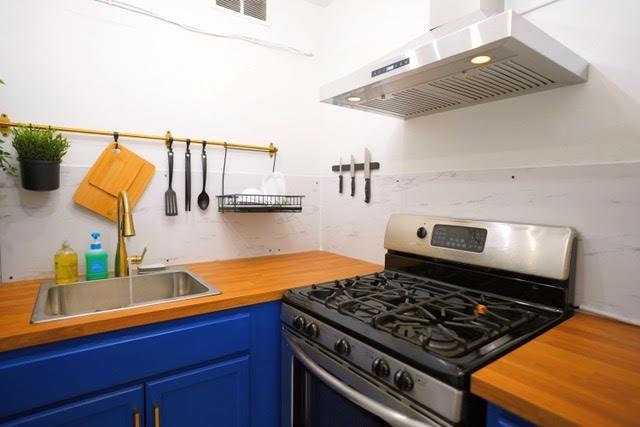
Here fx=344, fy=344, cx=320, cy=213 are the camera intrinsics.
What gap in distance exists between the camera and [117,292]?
138 centimetres

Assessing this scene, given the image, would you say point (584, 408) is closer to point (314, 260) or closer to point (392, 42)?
point (314, 260)

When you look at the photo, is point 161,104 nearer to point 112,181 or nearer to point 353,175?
point 112,181

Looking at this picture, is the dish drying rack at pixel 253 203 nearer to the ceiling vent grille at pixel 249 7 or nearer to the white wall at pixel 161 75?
the white wall at pixel 161 75

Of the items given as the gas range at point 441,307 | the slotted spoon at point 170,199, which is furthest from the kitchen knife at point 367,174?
the slotted spoon at point 170,199

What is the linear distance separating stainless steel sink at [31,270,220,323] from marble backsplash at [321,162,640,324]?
98 centimetres

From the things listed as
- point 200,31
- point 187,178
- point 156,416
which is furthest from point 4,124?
point 156,416

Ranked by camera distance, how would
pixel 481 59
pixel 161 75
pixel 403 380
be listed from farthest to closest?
pixel 161 75 < pixel 481 59 < pixel 403 380

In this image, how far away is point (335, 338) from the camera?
3.22 feet

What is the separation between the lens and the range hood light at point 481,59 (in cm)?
89

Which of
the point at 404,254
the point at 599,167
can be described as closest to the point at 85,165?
the point at 404,254

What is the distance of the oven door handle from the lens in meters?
0.77

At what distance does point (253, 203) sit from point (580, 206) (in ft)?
4.21

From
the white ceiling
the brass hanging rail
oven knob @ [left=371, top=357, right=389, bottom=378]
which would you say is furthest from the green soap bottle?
the white ceiling

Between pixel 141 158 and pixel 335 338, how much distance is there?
1.18 m
